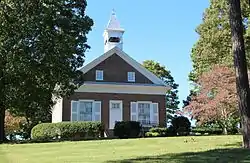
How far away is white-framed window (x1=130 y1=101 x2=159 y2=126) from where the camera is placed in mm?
34281

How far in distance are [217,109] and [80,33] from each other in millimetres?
11819

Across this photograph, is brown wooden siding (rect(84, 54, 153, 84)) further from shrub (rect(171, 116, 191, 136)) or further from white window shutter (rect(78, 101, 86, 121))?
shrub (rect(171, 116, 191, 136))

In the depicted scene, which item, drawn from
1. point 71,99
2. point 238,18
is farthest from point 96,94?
point 238,18

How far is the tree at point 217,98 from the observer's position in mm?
29875

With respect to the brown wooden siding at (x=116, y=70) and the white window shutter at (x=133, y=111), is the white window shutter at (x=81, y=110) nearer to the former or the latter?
the brown wooden siding at (x=116, y=70)

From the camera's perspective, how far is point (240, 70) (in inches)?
507

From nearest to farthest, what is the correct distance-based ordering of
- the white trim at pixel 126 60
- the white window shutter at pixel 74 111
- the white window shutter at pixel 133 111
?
the white window shutter at pixel 74 111, the white window shutter at pixel 133 111, the white trim at pixel 126 60

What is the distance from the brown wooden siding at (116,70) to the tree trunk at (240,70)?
72.4 ft

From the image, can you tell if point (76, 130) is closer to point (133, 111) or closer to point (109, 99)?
point (109, 99)

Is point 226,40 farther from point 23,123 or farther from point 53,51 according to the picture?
point 23,123

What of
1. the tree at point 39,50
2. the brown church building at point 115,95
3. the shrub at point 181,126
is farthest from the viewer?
the brown church building at point 115,95

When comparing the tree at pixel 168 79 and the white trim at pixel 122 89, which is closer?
the white trim at pixel 122 89

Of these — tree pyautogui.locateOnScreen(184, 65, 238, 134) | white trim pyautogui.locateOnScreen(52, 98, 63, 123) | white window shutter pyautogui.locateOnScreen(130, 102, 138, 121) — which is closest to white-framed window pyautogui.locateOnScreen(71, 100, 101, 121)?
white trim pyautogui.locateOnScreen(52, 98, 63, 123)

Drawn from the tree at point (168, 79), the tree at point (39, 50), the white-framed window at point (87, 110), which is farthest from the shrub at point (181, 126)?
the tree at point (168, 79)
